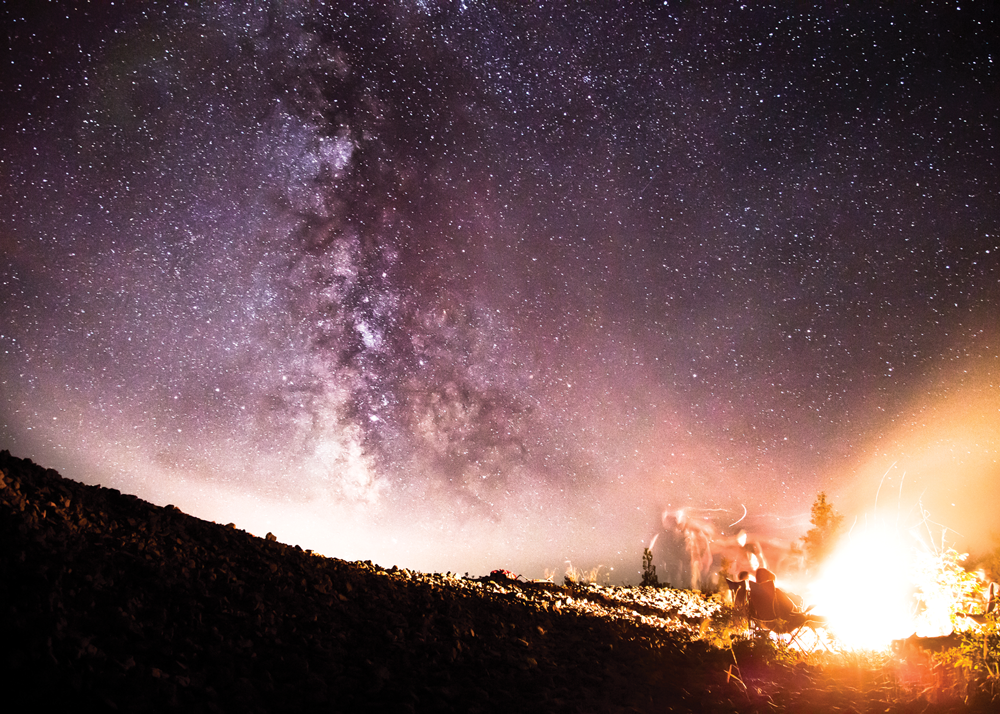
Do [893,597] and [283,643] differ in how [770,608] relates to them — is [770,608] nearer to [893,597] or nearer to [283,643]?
[893,597]

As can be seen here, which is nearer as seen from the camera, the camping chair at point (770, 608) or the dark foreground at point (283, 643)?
the dark foreground at point (283, 643)

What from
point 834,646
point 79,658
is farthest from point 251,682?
point 834,646

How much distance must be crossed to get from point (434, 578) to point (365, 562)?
4.79 ft

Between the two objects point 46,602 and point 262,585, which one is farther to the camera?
point 262,585

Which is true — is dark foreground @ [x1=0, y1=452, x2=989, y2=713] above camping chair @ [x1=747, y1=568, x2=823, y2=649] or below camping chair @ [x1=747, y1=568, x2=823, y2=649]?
below

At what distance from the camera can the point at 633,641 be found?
25.3 ft

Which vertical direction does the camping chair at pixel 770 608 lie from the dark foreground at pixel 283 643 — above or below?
above

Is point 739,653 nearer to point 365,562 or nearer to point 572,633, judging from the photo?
point 572,633

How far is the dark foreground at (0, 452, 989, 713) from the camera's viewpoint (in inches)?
146

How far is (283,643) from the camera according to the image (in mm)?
4898

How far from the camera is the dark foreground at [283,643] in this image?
3713 millimetres

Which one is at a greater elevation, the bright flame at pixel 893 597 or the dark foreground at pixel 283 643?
the bright flame at pixel 893 597

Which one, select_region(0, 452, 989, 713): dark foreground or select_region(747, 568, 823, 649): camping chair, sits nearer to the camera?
select_region(0, 452, 989, 713): dark foreground

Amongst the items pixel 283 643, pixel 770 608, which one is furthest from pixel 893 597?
pixel 283 643
